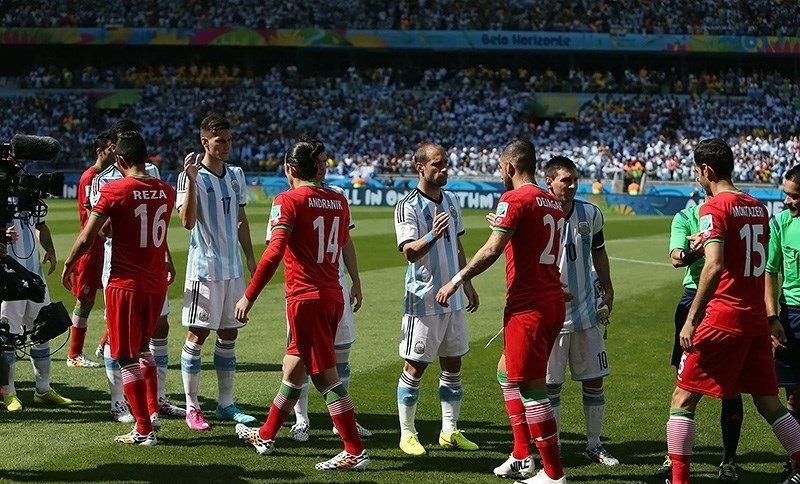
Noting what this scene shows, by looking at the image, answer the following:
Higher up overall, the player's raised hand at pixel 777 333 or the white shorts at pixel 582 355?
the player's raised hand at pixel 777 333

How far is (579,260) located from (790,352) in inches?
64.1

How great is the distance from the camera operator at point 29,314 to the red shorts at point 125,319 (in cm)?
155

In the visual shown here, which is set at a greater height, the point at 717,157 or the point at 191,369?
the point at 717,157

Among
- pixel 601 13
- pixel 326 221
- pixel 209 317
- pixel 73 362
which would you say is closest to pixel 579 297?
pixel 326 221

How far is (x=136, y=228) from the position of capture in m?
8.03

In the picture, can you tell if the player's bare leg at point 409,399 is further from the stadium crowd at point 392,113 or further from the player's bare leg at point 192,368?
the stadium crowd at point 392,113

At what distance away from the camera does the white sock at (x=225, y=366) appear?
29.6 feet

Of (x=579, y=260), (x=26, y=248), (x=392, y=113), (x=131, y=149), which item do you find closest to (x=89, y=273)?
(x=26, y=248)

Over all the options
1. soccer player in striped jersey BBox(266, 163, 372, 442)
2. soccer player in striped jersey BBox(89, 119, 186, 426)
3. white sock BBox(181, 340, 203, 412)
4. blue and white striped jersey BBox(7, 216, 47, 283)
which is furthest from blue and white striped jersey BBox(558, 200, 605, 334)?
blue and white striped jersey BBox(7, 216, 47, 283)

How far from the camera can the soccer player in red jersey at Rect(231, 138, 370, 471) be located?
24.7ft

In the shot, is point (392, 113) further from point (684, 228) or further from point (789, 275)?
point (789, 275)

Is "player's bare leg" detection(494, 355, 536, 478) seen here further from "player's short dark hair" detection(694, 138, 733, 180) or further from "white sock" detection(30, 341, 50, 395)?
"white sock" detection(30, 341, 50, 395)

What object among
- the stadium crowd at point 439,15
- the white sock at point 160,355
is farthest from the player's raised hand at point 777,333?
the stadium crowd at point 439,15

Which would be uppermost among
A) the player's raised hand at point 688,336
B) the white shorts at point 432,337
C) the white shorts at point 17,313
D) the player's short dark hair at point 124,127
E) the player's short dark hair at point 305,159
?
the player's short dark hair at point 124,127
